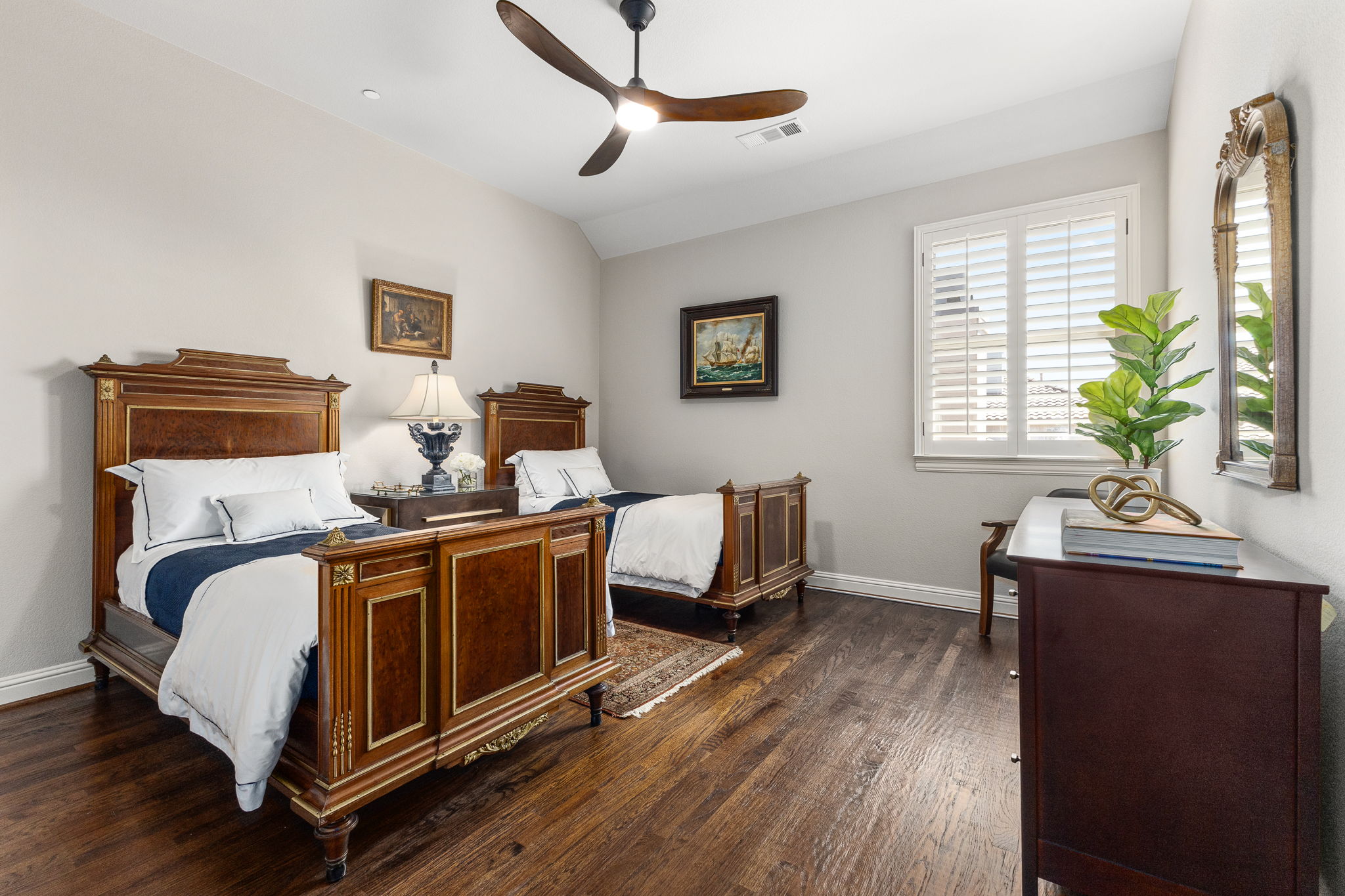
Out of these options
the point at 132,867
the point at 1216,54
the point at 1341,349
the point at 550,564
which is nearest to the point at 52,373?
the point at 132,867

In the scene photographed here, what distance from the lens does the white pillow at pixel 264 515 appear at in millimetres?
2547

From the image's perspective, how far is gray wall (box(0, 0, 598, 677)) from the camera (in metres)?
2.60

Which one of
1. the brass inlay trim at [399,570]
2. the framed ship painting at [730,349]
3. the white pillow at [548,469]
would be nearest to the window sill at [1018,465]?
the framed ship painting at [730,349]

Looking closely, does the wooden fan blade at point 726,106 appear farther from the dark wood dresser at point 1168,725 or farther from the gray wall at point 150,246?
the gray wall at point 150,246

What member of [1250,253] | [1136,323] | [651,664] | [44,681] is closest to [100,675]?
[44,681]

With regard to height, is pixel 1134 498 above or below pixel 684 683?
above

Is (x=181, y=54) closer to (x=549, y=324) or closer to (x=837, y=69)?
(x=549, y=324)

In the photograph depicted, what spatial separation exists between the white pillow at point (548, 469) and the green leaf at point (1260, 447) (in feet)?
11.7

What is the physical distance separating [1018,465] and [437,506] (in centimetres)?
343

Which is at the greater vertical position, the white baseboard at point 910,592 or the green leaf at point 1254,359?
the green leaf at point 1254,359

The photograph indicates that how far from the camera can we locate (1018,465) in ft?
12.1

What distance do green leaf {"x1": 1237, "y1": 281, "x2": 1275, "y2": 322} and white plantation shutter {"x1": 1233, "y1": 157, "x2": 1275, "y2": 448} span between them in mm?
10

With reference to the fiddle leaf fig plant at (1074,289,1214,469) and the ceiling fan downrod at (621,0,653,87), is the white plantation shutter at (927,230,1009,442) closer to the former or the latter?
the fiddle leaf fig plant at (1074,289,1214,469)

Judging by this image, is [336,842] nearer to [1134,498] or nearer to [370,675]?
[370,675]
